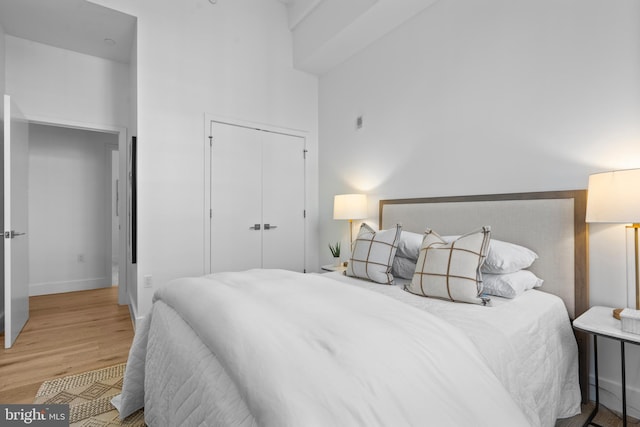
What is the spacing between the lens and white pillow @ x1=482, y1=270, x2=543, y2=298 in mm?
1782

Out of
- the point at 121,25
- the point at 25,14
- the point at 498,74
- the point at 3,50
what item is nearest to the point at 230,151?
the point at 121,25

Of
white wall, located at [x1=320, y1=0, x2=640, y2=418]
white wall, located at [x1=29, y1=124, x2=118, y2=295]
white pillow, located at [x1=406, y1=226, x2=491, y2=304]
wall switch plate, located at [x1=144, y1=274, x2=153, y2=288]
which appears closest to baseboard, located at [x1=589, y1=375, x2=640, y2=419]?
white wall, located at [x1=320, y1=0, x2=640, y2=418]

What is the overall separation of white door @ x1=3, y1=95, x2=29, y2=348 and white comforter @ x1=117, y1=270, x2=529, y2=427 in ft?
7.08

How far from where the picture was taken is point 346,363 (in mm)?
875

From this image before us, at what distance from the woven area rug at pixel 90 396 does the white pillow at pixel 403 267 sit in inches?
67.7

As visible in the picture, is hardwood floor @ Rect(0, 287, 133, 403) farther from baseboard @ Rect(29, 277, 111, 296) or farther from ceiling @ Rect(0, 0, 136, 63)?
ceiling @ Rect(0, 0, 136, 63)

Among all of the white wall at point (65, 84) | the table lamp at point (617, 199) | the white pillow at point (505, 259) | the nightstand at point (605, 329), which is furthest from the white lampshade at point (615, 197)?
the white wall at point (65, 84)

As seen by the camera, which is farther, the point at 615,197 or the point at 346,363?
the point at 615,197

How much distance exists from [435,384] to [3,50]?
14.6 feet

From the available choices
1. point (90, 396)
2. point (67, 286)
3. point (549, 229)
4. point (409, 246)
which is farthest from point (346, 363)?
point (67, 286)

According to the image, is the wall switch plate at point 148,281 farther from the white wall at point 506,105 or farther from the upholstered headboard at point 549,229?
the upholstered headboard at point 549,229

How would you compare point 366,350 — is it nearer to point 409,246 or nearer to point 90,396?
point 409,246

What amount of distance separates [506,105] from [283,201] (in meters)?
Answer: 2.40

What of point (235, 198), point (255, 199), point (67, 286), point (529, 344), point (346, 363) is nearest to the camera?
point (346, 363)
